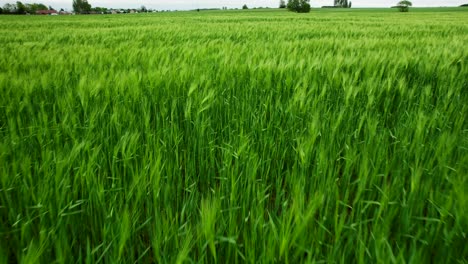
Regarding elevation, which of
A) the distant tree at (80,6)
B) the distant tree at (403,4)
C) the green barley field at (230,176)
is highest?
the distant tree at (80,6)

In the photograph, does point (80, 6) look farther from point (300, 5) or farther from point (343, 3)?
point (343, 3)

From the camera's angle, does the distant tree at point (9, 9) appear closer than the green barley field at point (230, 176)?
No

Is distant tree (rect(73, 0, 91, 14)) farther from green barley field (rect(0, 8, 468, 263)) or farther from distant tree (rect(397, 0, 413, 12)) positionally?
green barley field (rect(0, 8, 468, 263))

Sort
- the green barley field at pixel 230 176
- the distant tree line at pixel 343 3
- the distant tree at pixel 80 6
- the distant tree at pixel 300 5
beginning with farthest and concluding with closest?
the distant tree line at pixel 343 3
the distant tree at pixel 80 6
the distant tree at pixel 300 5
the green barley field at pixel 230 176

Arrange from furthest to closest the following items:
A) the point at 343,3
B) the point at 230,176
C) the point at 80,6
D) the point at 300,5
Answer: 1. the point at 343,3
2. the point at 80,6
3. the point at 300,5
4. the point at 230,176

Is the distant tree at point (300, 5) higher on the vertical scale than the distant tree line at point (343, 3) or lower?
lower

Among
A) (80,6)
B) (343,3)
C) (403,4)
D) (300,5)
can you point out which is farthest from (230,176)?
(343,3)

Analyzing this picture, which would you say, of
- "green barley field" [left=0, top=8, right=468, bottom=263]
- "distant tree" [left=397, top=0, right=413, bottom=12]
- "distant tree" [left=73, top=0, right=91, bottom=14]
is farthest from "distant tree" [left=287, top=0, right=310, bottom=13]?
"distant tree" [left=73, top=0, right=91, bottom=14]

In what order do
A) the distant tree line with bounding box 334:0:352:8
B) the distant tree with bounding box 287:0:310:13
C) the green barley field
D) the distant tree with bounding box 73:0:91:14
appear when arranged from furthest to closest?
1. the distant tree line with bounding box 334:0:352:8
2. the distant tree with bounding box 73:0:91:14
3. the distant tree with bounding box 287:0:310:13
4. the green barley field

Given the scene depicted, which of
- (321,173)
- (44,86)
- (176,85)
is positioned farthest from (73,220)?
(44,86)

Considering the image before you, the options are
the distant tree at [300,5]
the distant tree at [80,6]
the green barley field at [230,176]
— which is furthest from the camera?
the distant tree at [80,6]

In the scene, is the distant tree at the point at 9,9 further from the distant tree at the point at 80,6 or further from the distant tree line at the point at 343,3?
the distant tree line at the point at 343,3

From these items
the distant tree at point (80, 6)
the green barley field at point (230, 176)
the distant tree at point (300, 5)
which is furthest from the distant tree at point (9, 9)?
the green barley field at point (230, 176)

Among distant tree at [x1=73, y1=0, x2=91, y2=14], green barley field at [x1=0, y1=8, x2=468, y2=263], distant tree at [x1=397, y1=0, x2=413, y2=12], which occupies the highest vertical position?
distant tree at [x1=73, y1=0, x2=91, y2=14]
